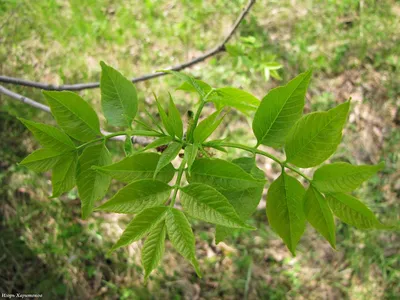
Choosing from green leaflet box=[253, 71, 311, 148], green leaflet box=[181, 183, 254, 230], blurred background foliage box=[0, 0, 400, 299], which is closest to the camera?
green leaflet box=[181, 183, 254, 230]

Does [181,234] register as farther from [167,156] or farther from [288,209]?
[288,209]

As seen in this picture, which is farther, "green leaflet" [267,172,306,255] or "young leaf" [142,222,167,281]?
"green leaflet" [267,172,306,255]

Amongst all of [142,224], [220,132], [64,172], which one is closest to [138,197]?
[142,224]

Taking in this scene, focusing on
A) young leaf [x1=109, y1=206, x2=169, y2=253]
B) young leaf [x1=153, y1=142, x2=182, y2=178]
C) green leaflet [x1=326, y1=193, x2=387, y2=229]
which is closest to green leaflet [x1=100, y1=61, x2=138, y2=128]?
young leaf [x1=153, y1=142, x2=182, y2=178]

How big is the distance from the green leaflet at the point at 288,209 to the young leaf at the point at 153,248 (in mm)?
294

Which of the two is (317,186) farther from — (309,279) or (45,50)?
(45,50)

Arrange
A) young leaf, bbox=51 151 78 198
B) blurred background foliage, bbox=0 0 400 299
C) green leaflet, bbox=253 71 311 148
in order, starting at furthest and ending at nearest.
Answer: blurred background foliage, bbox=0 0 400 299
young leaf, bbox=51 151 78 198
green leaflet, bbox=253 71 311 148

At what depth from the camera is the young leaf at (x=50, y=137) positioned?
2.97ft

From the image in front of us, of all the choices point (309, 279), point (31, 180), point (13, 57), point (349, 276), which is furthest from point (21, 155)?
Answer: point (349, 276)

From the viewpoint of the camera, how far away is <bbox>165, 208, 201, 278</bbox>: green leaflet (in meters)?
0.77

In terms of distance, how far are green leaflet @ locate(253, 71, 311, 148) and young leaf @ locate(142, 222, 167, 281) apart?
352 mm

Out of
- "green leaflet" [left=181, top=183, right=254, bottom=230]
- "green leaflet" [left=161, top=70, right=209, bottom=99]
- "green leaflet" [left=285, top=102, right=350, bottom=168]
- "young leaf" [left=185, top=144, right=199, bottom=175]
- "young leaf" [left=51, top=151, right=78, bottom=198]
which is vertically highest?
"green leaflet" [left=161, top=70, right=209, bottom=99]

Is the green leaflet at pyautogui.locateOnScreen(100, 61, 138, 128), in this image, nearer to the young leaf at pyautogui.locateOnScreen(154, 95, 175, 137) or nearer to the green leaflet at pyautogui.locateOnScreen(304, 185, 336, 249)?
the young leaf at pyautogui.locateOnScreen(154, 95, 175, 137)

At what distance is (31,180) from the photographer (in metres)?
3.12
